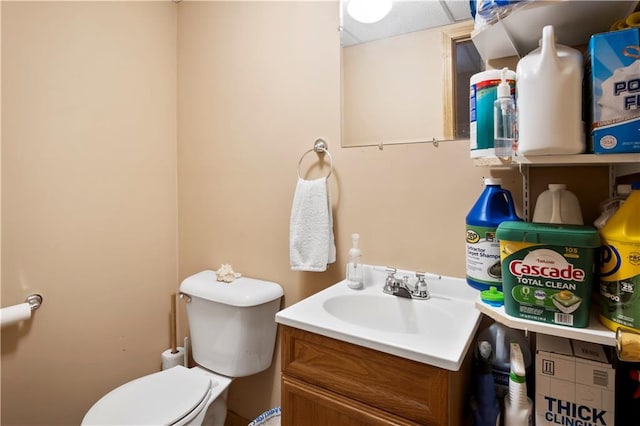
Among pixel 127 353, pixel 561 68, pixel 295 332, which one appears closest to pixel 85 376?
pixel 127 353

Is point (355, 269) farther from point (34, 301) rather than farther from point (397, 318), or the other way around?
point (34, 301)

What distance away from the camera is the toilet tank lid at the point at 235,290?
127 centimetres

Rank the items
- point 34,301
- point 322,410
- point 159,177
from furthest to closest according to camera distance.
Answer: point 159,177
point 34,301
point 322,410

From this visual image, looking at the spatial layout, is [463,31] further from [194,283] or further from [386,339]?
[194,283]

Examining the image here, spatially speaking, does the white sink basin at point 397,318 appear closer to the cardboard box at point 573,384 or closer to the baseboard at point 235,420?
the cardboard box at point 573,384

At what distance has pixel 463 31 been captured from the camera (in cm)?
103

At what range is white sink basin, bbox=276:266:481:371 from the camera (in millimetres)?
722

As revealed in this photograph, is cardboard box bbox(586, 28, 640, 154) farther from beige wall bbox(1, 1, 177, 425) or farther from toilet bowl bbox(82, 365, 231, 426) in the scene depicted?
beige wall bbox(1, 1, 177, 425)

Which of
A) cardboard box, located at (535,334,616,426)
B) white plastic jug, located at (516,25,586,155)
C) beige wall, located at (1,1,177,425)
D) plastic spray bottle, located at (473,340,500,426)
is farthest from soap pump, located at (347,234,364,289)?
beige wall, located at (1,1,177,425)

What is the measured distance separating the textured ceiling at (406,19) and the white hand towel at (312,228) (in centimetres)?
55

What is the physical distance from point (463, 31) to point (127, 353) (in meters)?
1.92

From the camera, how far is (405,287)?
1.04 metres

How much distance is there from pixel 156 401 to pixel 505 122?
4.52ft

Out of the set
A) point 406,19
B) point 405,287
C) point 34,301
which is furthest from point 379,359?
point 34,301
